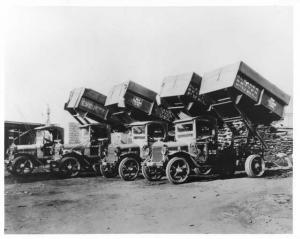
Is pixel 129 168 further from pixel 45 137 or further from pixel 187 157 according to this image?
pixel 45 137

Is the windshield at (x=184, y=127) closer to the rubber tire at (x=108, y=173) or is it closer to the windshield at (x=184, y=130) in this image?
the windshield at (x=184, y=130)

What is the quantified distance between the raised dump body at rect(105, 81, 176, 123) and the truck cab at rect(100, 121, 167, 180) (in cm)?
61

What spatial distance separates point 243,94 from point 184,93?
1545mm

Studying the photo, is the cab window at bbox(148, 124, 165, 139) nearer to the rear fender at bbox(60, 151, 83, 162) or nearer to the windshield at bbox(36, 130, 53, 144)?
the rear fender at bbox(60, 151, 83, 162)

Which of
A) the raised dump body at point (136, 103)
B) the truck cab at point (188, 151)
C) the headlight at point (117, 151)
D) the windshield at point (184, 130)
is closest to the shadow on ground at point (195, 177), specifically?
the truck cab at point (188, 151)

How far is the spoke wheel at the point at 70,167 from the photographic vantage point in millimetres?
11062

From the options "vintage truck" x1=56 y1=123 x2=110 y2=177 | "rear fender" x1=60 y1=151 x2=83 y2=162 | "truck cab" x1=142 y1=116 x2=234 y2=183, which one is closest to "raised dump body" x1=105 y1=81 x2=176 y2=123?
"vintage truck" x1=56 y1=123 x2=110 y2=177

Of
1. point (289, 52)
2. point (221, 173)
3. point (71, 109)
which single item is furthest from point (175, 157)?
point (71, 109)

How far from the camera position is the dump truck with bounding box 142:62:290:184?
8.19 metres

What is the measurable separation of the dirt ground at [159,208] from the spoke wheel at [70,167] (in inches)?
103
